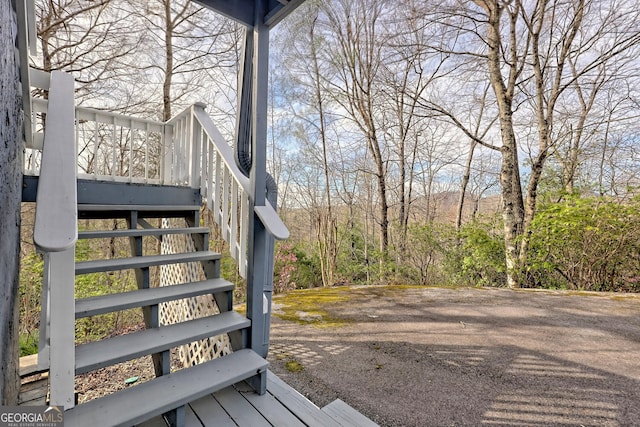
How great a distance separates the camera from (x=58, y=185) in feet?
3.60

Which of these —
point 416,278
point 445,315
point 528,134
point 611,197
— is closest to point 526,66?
point 528,134

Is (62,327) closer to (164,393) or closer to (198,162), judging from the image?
(164,393)

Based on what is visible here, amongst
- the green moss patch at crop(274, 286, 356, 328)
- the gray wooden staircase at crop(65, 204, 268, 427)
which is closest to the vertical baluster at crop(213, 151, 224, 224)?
the gray wooden staircase at crop(65, 204, 268, 427)

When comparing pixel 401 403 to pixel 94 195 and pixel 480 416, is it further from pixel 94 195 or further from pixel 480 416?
pixel 94 195

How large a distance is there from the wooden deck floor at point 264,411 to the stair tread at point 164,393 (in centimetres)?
14

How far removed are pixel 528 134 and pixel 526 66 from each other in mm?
1497

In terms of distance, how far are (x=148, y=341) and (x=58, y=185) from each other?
38.7 inches

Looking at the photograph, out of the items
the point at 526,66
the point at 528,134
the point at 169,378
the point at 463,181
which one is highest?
the point at 526,66

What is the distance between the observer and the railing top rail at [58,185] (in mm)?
902

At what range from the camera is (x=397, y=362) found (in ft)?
7.55

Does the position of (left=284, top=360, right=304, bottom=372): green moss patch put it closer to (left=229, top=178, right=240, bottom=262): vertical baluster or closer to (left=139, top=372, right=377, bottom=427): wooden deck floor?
(left=139, top=372, right=377, bottom=427): wooden deck floor

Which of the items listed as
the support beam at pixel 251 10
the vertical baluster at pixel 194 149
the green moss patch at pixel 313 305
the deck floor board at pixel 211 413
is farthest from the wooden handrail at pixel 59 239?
the green moss patch at pixel 313 305

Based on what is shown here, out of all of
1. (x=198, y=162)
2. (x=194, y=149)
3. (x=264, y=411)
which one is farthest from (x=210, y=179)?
(x=264, y=411)

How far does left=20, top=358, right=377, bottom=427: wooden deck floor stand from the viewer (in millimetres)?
1473
